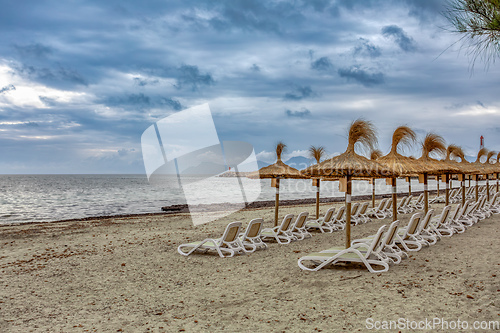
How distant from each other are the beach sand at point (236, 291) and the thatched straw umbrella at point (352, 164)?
170cm

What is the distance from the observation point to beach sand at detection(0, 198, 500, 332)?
4.29 metres

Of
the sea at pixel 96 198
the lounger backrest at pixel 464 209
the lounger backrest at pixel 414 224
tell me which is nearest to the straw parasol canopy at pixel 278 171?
the lounger backrest at pixel 414 224

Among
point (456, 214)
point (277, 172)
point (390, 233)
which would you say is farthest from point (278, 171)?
point (456, 214)

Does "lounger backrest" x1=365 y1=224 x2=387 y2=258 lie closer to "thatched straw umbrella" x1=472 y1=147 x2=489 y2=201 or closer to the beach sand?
the beach sand

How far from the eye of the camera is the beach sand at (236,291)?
4289 millimetres

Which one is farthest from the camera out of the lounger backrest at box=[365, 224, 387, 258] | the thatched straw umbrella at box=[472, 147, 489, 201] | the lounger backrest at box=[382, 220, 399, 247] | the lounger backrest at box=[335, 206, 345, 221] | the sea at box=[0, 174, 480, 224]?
the sea at box=[0, 174, 480, 224]

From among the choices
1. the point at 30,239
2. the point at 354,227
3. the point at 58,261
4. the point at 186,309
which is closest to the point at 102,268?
the point at 58,261

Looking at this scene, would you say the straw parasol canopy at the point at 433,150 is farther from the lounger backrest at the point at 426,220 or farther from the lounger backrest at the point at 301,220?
the lounger backrest at the point at 301,220

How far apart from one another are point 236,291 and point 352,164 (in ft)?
11.1

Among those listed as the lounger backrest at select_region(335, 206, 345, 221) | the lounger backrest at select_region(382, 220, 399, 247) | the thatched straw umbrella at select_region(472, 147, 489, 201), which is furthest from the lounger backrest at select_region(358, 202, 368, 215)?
the thatched straw umbrella at select_region(472, 147, 489, 201)

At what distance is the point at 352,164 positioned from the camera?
7.30 m

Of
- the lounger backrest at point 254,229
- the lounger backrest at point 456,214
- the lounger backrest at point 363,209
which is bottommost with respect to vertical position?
the lounger backrest at point 363,209

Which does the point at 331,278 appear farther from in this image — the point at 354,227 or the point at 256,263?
the point at 354,227

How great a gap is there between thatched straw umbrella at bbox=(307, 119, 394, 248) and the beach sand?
5.59ft
